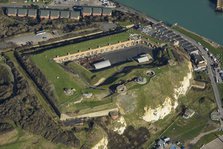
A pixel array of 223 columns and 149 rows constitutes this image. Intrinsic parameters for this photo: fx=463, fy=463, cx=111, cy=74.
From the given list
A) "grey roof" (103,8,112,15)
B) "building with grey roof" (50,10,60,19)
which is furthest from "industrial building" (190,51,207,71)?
"building with grey roof" (50,10,60,19)

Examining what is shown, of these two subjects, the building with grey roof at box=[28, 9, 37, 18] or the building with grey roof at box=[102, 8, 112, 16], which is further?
the building with grey roof at box=[102, 8, 112, 16]

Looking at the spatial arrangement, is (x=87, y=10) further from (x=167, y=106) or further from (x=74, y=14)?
(x=167, y=106)

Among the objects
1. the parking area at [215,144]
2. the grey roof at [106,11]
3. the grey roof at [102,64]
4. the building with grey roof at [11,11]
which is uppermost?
the grey roof at [106,11]

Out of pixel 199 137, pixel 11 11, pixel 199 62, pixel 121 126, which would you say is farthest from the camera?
pixel 11 11

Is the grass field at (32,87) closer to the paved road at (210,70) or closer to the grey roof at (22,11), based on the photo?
the grey roof at (22,11)

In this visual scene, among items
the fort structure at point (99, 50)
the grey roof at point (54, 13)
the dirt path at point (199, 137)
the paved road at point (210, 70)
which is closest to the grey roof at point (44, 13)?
the grey roof at point (54, 13)

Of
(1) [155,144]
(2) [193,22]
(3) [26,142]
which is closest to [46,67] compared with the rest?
(3) [26,142]

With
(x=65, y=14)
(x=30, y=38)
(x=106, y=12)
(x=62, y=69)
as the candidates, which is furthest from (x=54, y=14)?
(x=62, y=69)

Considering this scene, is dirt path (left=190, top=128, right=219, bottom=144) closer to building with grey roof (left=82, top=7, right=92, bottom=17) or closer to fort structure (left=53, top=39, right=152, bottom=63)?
fort structure (left=53, top=39, right=152, bottom=63)

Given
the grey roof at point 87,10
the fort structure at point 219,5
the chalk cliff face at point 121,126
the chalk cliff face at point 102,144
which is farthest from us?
the fort structure at point 219,5

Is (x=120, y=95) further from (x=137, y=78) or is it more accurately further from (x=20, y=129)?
(x=20, y=129)
